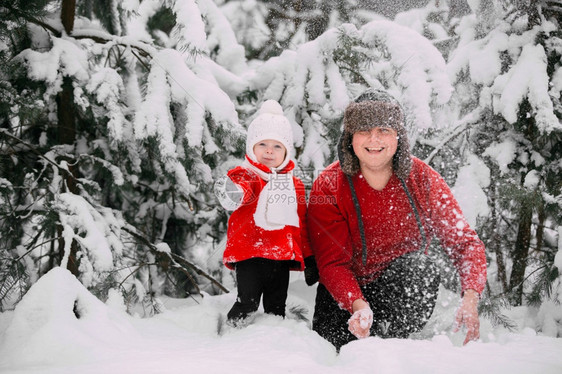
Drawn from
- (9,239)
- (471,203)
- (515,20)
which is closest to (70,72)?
(9,239)

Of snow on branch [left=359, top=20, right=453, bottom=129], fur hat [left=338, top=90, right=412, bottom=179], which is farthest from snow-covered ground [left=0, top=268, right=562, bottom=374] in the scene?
snow on branch [left=359, top=20, right=453, bottom=129]

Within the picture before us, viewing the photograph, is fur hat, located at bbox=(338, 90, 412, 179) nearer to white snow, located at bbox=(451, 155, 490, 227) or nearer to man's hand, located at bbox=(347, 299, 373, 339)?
man's hand, located at bbox=(347, 299, 373, 339)

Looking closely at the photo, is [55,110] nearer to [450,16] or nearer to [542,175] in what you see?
[542,175]

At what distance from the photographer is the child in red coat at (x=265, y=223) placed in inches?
91.2

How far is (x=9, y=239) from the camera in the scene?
3.05 m

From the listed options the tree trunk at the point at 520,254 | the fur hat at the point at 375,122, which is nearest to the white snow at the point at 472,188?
the tree trunk at the point at 520,254

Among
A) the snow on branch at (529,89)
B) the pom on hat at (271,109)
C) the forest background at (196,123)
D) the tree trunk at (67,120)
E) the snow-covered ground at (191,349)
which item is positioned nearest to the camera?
the snow-covered ground at (191,349)

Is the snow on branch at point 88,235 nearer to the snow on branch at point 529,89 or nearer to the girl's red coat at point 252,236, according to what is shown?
the girl's red coat at point 252,236

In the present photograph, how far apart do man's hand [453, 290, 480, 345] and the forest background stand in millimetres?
363

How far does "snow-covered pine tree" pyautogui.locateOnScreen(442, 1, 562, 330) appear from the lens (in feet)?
10.3

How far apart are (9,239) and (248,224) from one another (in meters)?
1.80

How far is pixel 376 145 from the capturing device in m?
2.26

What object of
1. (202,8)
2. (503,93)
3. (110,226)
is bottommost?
(110,226)

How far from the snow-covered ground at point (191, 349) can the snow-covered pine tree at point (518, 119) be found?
5.07 ft
